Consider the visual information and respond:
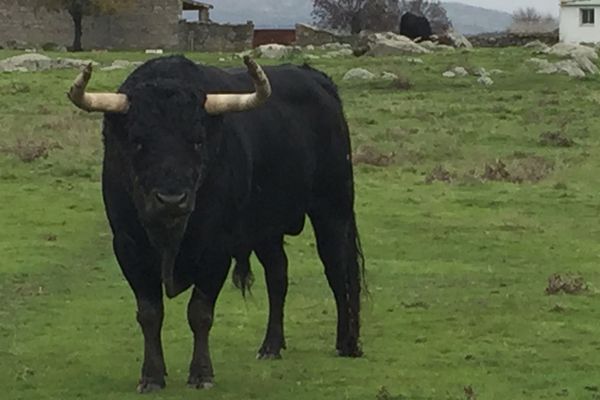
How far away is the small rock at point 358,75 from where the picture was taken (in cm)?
4220

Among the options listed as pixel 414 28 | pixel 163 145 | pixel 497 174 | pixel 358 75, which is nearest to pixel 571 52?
pixel 358 75

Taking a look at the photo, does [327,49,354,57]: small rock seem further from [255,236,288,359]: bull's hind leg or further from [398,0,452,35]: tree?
[398,0,452,35]: tree

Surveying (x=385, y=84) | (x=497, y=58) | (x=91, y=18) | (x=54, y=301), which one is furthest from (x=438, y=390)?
(x=91, y=18)

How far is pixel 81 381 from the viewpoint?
10883 mm

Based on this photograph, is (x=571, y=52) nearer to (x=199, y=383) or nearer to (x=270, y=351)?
(x=270, y=351)

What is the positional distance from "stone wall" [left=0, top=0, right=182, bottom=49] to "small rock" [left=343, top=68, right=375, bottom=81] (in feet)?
95.6

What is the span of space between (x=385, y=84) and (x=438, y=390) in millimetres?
31242

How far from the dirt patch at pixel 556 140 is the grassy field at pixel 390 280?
0.33 ft

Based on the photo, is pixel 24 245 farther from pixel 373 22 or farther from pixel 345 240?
pixel 373 22

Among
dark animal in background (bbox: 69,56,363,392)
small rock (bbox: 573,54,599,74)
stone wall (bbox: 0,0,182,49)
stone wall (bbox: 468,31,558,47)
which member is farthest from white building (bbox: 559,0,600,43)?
dark animal in background (bbox: 69,56,363,392)

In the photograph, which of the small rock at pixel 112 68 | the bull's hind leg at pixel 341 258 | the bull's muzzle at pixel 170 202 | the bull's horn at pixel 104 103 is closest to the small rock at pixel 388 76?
the small rock at pixel 112 68

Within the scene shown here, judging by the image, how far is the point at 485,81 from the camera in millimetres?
42188

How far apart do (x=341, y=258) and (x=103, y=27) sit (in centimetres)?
6026

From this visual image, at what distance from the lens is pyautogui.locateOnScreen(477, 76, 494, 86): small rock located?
41.9m
